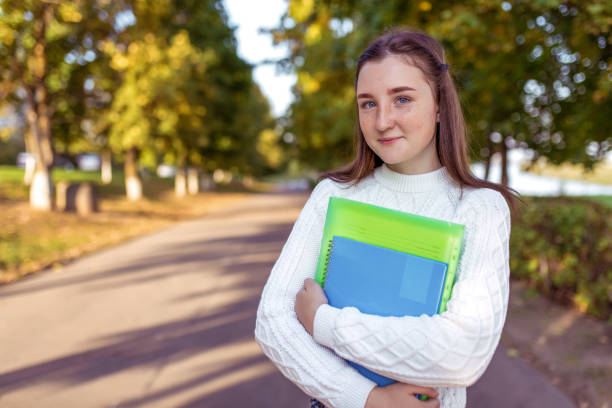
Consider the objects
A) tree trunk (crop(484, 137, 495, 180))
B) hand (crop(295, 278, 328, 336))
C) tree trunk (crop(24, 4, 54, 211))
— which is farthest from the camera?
tree trunk (crop(24, 4, 54, 211))

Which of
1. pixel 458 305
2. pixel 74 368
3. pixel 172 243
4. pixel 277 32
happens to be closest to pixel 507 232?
pixel 458 305

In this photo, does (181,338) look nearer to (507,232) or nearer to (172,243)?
(507,232)

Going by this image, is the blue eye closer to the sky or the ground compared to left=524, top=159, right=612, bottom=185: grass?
closer to the sky

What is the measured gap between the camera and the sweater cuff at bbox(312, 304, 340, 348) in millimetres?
1375

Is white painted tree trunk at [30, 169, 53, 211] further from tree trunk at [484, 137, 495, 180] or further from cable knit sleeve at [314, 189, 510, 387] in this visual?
cable knit sleeve at [314, 189, 510, 387]

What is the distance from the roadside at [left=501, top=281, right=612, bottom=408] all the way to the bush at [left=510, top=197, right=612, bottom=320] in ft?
0.69

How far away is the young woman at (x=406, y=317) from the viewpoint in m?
1.31

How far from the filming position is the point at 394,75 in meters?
1.46

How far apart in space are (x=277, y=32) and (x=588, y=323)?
11.3 m

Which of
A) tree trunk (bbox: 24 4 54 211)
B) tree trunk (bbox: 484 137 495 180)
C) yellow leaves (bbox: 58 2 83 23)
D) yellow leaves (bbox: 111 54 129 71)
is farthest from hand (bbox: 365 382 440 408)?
yellow leaves (bbox: 111 54 129 71)

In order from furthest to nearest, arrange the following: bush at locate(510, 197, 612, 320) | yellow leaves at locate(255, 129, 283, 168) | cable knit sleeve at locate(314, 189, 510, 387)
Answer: yellow leaves at locate(255, 129, 283, 168)
bush at locate(510, 197, 612, 320)
cable knit sleeve at locate(314, 189, 510, 387)

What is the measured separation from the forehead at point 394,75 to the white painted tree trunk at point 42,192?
13837 mm

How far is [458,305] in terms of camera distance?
1.34 metres

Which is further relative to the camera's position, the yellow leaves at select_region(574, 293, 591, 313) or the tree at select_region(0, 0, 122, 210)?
the tree at select_region(0, 0, 122, 210)
